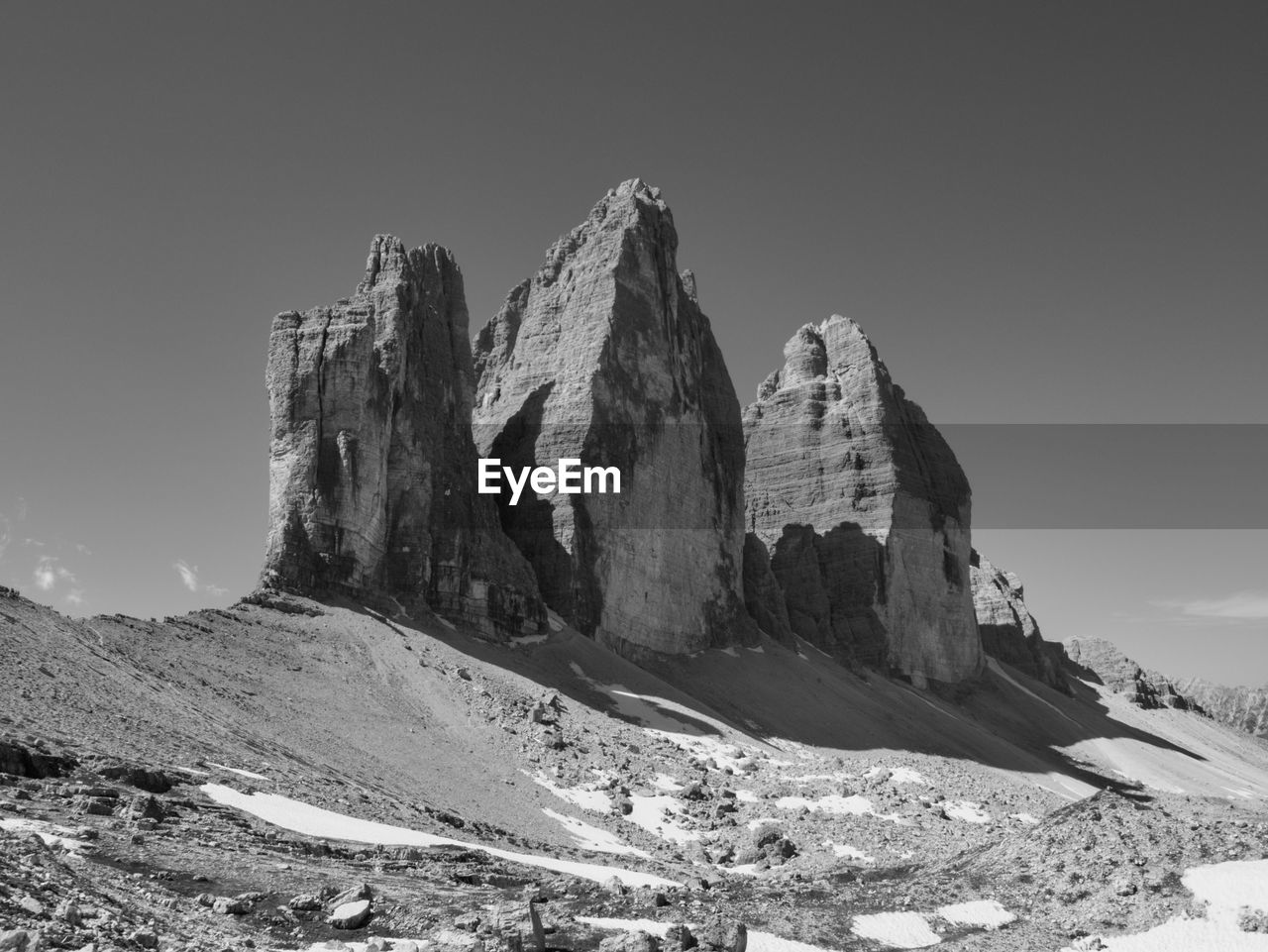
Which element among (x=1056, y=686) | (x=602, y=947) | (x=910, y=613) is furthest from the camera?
(x=1056, y=686)

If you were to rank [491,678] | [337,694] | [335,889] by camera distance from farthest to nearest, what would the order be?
[491,678]
[337,694]
[335,889]

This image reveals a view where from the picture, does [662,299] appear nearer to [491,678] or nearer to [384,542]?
[384,542]

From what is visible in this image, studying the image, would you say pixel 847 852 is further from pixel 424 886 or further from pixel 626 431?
pixel 626 431

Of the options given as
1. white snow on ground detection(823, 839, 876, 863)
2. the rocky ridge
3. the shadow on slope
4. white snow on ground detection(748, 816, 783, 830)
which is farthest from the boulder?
the rocky ridge

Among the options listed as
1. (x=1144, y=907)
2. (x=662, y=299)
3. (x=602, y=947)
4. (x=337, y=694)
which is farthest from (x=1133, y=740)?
(x=602, y=947)

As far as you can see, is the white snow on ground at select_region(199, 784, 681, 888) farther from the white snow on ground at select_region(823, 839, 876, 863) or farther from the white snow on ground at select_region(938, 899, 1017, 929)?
the white snow on ground at select_region(823, 839, 876, 863)
